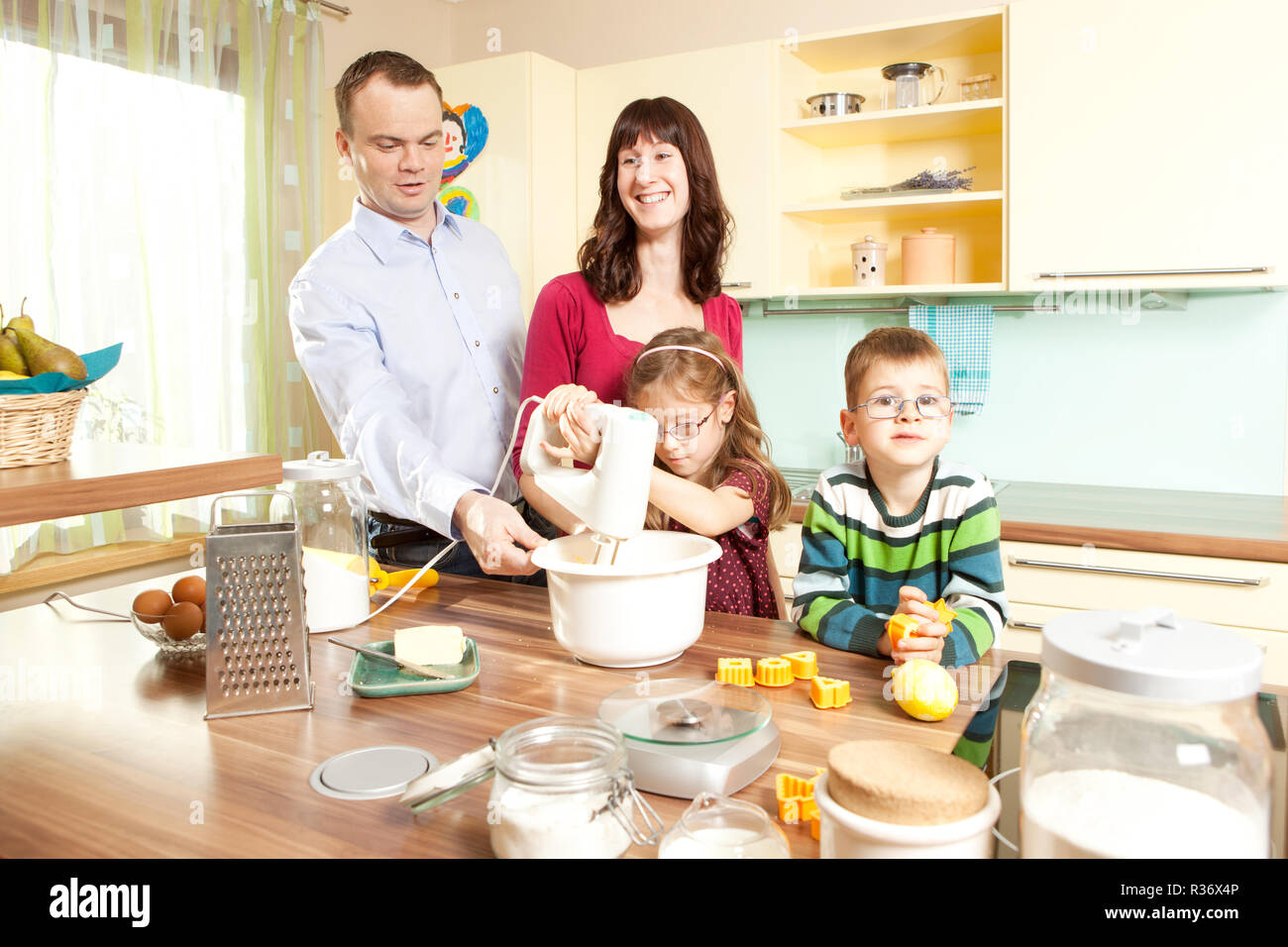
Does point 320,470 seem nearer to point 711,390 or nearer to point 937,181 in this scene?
point 711,390

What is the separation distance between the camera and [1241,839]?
0.57m

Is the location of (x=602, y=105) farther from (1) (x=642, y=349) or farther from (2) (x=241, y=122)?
(1) (x=642, y=349)

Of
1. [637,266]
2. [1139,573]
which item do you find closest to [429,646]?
[637,266]

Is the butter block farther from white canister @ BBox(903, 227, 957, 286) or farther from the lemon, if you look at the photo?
white canister @ BBox(903, 227, 957, 286)

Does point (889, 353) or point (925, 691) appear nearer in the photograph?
point (925, 691)

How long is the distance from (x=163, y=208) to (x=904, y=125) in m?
2.12

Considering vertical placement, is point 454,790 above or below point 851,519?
below

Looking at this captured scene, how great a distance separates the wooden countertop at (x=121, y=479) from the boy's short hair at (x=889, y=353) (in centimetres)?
77

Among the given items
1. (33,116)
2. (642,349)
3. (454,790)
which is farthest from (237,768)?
(33,116)

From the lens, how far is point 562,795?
0.70 meters

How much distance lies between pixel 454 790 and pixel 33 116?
2525 millimetres

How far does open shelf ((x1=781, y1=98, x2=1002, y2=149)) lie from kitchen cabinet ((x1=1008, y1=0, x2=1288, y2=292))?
0.15m

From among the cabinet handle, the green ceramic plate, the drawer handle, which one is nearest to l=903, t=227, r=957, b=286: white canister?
the cabinet handle

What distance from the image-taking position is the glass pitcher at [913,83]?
8.63 feet
